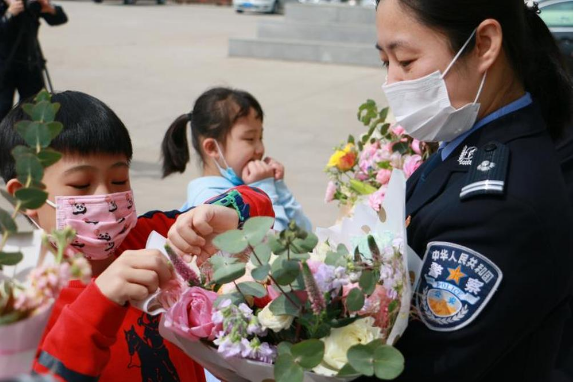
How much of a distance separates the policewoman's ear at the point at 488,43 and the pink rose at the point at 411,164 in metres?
1.10

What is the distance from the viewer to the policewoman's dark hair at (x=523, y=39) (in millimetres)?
1831

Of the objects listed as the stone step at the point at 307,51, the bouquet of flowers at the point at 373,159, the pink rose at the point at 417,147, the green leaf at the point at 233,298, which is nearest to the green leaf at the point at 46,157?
the green leaf at the point at 233,298

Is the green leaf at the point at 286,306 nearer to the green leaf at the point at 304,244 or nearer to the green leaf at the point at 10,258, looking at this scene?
the green leaf at the point at 304,244

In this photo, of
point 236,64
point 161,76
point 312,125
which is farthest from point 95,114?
point 236,64

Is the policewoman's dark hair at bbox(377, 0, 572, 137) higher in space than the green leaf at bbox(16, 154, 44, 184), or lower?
Answer: higher

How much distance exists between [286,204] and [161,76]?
856 cm

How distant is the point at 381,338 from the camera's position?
5.08 ft

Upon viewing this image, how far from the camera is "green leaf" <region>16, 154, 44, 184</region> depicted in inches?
50.2

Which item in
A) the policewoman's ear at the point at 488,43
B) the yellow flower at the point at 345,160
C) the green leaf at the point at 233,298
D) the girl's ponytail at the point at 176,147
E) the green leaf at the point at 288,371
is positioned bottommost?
the girl's ponytail at the point at 176,147

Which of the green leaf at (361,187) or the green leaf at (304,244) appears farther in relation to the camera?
the green leaf at (361,187)

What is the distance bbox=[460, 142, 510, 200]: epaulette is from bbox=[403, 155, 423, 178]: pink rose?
1.18 meters

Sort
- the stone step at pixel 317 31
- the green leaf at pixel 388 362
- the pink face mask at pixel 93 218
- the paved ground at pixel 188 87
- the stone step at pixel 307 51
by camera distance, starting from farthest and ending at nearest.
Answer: the stone step at pixel 317 31
the stone step at pixel 307 51
the paved ground at pixel 188 87
the pink face mask at pixel 93 218
the green leaf at pixel 388 362

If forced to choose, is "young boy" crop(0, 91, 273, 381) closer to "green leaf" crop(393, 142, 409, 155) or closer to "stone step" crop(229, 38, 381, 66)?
"green leaf" crop(393, 142, 409, 155)

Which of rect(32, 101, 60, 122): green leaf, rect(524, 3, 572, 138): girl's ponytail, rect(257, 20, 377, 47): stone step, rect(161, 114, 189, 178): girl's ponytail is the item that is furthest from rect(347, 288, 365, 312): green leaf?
rect(257, 20, 377, 47): stone step
